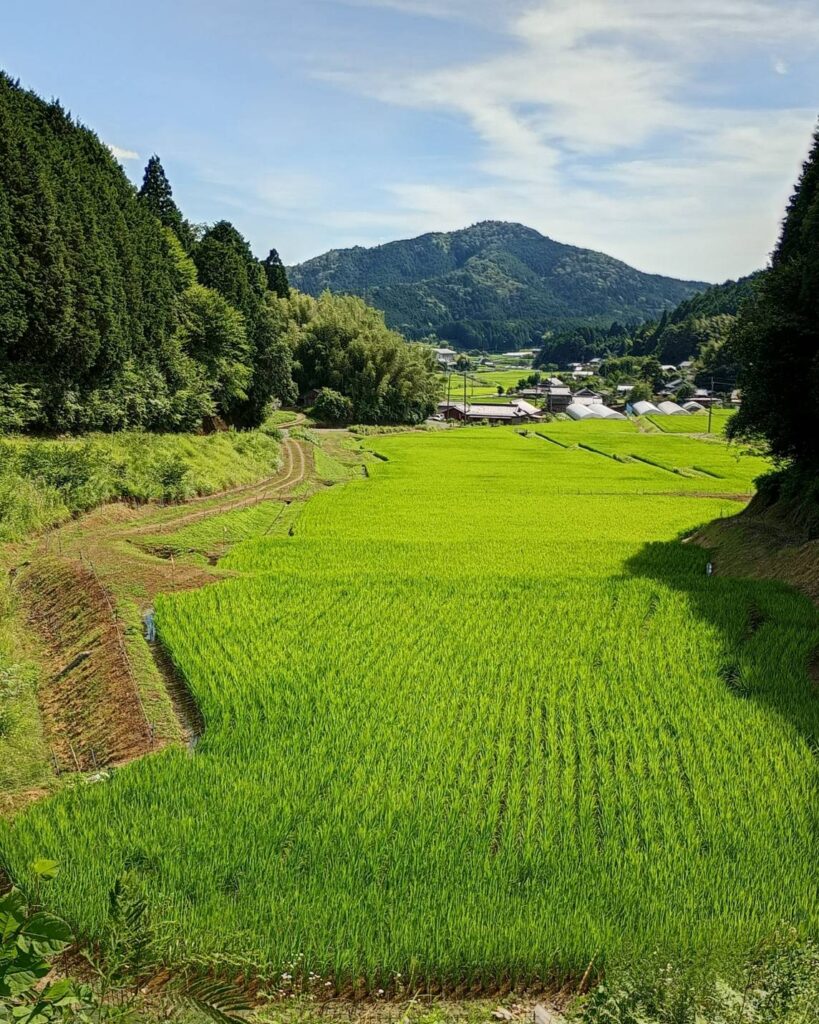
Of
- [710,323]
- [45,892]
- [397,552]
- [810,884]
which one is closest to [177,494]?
[397,552]

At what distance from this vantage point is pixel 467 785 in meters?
6.46

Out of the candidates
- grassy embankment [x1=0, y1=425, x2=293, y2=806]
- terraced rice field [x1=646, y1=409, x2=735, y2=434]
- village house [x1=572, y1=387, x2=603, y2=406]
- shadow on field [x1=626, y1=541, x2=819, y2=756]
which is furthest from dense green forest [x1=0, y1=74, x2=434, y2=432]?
village house [x1=572, y1=387, x2=603, y2=406]

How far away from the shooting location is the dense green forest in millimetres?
20297

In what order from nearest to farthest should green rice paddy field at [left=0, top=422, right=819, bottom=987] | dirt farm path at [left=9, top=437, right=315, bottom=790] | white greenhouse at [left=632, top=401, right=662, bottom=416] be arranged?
green rice paddy field at [left=0, top=422, right=819, bottom=987]
dirt farm path at [left=9, top=437, right=315, bottom=790]
white greenhouse at [left=632, top=401, right=662, bottom=416]

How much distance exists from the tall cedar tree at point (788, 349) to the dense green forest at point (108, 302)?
1841 cm

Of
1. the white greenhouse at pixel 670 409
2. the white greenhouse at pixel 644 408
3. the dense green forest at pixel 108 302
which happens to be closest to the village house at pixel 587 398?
the white greenhouse at pixel 644 408

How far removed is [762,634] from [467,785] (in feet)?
19.9

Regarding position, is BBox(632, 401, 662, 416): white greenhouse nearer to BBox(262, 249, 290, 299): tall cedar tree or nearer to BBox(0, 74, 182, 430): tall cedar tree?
BBox(262, 249, 290, 299): tall cedar tree

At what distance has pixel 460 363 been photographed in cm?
15588

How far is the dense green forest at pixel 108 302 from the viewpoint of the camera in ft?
66.6

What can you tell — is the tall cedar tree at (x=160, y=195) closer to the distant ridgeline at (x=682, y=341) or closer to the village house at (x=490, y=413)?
the village house at (x=490, y=413)

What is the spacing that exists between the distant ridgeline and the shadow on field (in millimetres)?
74827

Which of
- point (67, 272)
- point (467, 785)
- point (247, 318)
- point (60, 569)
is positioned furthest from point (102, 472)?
point (247, 318)

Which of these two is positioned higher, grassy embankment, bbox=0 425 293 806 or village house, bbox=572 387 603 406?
village house, bbox=572 387 603 406
